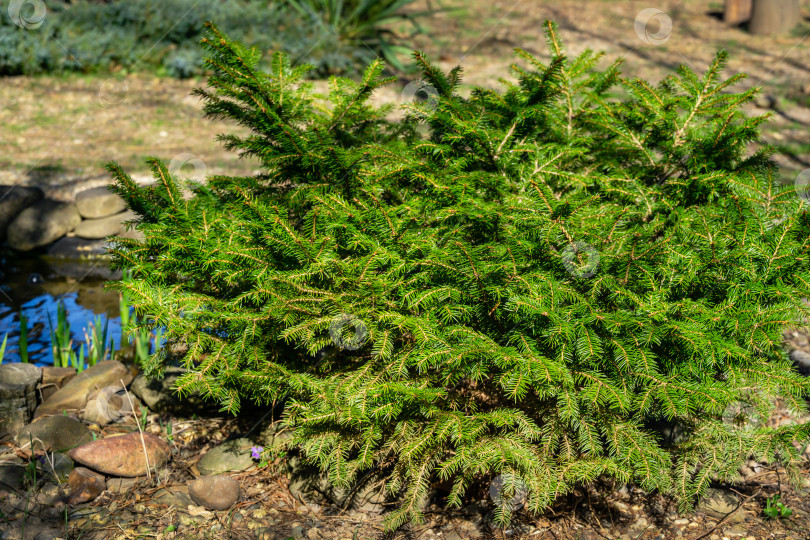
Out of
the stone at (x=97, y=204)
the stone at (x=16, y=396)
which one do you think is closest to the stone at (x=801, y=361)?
the stone at (x=16, y=396)

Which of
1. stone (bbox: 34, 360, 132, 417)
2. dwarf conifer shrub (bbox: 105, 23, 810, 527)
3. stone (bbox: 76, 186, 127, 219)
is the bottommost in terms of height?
stone (bbox: 76, 186, 127, 219)

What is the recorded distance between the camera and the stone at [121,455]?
2826 millimetres

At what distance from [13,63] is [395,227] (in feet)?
32.7

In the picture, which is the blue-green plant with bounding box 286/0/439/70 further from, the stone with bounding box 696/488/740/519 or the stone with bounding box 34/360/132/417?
the stone with bounding box 696/488/740/519

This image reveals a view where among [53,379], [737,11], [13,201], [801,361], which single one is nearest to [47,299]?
[13,201]

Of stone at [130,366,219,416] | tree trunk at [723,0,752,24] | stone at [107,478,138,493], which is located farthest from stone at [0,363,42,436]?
tree trunk at [723,0,752,24]

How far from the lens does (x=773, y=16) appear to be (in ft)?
38.0

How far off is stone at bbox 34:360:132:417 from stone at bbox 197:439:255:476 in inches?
33.3

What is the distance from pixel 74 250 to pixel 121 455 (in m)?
3.77

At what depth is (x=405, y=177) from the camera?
2693 mm

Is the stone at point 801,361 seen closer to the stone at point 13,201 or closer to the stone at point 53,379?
A: the stone at point 53,379

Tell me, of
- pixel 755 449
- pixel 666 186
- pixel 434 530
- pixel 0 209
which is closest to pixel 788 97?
pixel 666 186

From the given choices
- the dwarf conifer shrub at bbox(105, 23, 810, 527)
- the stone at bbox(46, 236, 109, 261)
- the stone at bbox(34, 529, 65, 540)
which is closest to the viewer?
the dwarf conifer shrub at bbox(105, 23, 810, 527)

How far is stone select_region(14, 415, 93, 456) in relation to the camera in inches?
116
